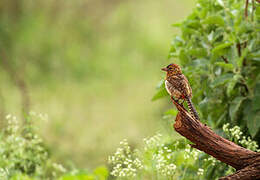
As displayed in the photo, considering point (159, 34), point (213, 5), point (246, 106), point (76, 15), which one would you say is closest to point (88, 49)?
point (76, 15)

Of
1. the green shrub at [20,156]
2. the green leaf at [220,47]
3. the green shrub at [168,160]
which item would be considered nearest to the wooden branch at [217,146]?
the green shrub at [168,160]

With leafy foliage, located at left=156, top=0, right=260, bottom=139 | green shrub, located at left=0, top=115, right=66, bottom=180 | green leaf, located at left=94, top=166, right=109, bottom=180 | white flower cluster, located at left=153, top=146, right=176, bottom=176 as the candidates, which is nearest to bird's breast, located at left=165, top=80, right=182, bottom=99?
white flower cluster, located at left=153, top=146, right=176, bottom=176

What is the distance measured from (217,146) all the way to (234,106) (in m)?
0.49

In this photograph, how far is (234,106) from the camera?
5.14 feet

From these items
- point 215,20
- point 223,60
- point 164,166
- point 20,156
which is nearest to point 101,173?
point 20,156

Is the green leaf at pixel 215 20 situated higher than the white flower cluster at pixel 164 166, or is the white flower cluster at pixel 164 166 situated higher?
the green leaf at pixel 215 20

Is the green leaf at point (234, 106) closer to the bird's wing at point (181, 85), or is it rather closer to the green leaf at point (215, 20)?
the green leaf at point (215, 20)

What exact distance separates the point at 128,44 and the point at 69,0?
69cm

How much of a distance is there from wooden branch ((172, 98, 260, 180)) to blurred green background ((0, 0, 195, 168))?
196 cm

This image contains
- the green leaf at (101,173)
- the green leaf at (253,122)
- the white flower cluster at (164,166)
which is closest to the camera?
the white flower cluster at (164,166)

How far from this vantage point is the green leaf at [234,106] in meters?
1.55

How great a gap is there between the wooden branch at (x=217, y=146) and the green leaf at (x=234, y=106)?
413 mm

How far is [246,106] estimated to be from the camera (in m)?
1.60

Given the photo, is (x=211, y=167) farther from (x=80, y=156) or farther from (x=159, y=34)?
(x=159, y=34)
